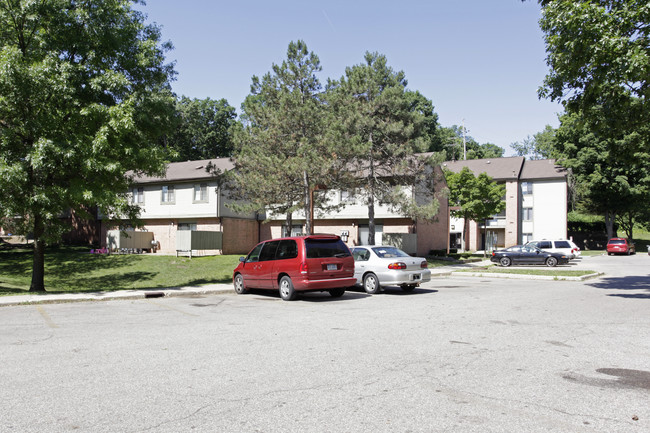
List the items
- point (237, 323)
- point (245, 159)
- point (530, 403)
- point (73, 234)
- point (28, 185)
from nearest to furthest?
point (530, 403) → point (237, 323) → point (28, 185) → point (245, 159) → point (73, 234)

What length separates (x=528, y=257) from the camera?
3136 cm

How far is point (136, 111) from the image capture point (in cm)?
1722

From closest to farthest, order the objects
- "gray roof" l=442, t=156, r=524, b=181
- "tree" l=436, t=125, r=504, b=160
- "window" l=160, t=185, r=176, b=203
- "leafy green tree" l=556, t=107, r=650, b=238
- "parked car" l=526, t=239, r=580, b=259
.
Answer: "parked car" l=526, t=239, r=580, b=259 < "window" l=160, t=185, r=176, b=203 < "leafy green tree" l=556, t=107, r=650, b=238 < "gray roof" l=442, t=156, r=524, b=181 < "tree" l=436, t=125, r=504, b=160

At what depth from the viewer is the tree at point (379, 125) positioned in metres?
28.2

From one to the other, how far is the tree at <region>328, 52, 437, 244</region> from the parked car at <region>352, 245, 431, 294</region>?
1178cm

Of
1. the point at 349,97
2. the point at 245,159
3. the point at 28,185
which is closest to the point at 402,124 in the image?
the point at 349,97

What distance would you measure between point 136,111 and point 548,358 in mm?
15675

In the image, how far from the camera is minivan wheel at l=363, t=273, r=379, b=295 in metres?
15.7

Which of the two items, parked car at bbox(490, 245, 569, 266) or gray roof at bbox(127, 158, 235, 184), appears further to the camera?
gray roof at bbox(127, 158, 235, 184)

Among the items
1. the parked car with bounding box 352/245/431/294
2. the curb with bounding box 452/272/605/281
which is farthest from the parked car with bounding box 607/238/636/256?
the parked car with bounding box 352/245/431/294

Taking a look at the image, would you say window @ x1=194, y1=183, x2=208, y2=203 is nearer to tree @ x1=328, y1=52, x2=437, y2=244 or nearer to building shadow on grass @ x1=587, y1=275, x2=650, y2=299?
tree @ x1=328, y1=52, x2=437, y2=244

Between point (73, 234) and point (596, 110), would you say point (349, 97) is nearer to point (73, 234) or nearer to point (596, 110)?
point (596, 110)

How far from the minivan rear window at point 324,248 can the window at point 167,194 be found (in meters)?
25.8

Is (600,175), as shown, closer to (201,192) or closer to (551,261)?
(551,261)
